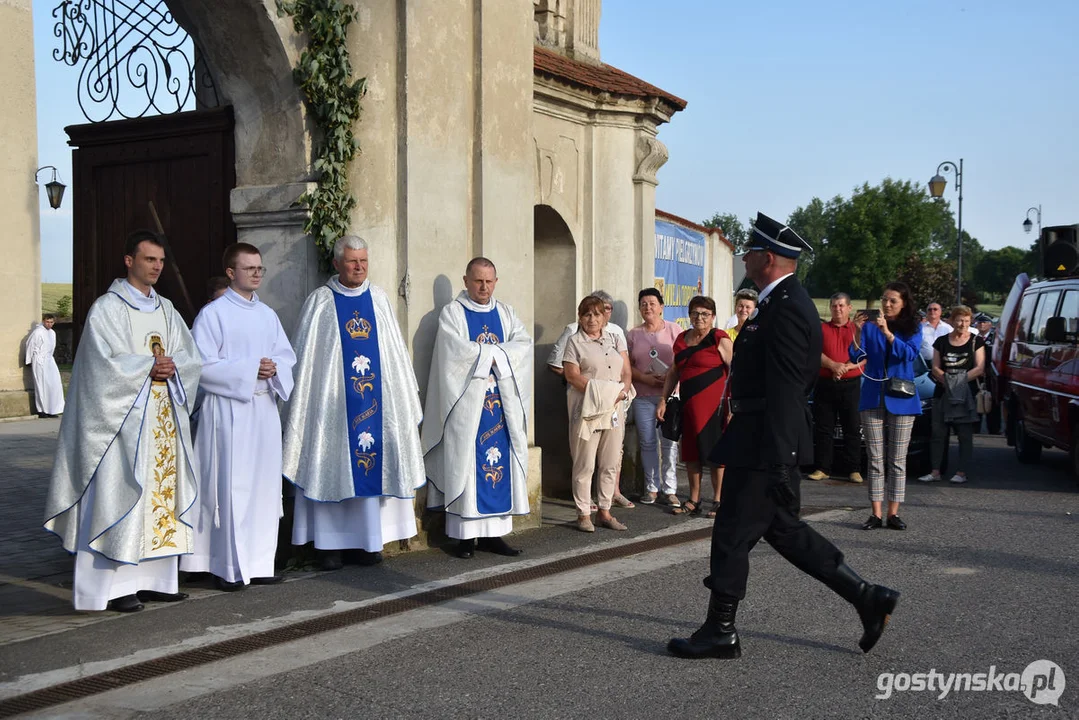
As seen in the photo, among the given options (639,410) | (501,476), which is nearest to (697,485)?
(639,410)

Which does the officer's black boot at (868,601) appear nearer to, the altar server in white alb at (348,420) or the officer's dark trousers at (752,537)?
the officer's dark trousers at (752,537)

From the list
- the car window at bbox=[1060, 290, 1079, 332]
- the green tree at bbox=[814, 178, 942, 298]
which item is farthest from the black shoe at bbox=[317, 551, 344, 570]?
the green tree at bbox=[814, 178, 942, 298]

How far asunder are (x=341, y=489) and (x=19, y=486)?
5614 millimetres

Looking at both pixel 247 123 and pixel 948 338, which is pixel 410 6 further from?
pixel 948 338

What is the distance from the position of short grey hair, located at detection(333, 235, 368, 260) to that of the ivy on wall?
0.16m

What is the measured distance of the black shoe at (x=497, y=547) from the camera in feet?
26.2

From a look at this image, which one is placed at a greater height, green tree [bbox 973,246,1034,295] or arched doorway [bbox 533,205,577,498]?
green tree [bbox 973,246,1034,295]

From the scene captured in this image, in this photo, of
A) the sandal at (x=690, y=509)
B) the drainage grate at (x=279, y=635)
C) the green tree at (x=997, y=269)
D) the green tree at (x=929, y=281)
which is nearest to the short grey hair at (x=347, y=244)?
the drainage grate at (x=279, y=635)

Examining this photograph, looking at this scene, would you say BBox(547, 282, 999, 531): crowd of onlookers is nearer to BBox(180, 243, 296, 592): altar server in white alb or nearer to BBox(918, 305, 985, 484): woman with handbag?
BBox(918, 305, 985, 484): woman with handbag

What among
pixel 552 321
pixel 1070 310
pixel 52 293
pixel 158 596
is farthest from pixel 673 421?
pixel 52 293

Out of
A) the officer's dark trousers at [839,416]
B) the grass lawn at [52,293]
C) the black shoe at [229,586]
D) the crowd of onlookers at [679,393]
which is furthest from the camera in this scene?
the grass lawn at [52,293]

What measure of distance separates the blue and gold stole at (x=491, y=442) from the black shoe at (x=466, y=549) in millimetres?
268

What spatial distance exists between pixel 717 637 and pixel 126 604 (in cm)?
327

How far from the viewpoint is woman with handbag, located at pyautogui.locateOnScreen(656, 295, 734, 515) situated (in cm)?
951
